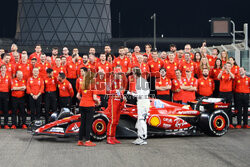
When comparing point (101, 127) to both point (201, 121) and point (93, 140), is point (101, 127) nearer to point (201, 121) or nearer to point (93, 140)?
point (93, 140)

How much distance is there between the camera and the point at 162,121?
13.4 meters

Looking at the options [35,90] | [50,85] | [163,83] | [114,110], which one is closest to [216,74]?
[163,83]

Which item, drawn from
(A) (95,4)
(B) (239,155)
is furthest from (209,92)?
(A) (95,4)

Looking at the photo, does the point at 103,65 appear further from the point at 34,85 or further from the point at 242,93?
the point at 242,93

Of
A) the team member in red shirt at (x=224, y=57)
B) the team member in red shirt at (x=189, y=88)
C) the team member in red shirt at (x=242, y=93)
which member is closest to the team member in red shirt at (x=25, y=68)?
the team member in red shirt at (x=189, y=88)

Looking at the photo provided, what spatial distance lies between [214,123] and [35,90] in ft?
21.2

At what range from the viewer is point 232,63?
16.7 m

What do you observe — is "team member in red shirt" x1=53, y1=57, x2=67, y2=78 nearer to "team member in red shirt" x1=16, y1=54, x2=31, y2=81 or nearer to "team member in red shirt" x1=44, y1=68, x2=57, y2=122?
"team member in red shirt" x1=44, y1=68, x2=57, y2=122

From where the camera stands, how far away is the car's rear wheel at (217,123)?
44.7 ft

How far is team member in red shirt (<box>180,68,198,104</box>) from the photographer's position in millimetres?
15906

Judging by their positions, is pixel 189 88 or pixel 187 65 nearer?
pixel 189 88

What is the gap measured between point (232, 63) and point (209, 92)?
1.52m

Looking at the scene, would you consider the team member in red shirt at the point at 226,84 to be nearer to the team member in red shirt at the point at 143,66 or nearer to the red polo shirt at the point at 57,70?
→ the team member in red shirt at the point at 143,66

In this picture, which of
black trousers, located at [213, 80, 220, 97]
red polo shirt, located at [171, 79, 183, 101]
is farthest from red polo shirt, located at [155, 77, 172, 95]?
black trousers, located at [213, 80, 220, 97]
